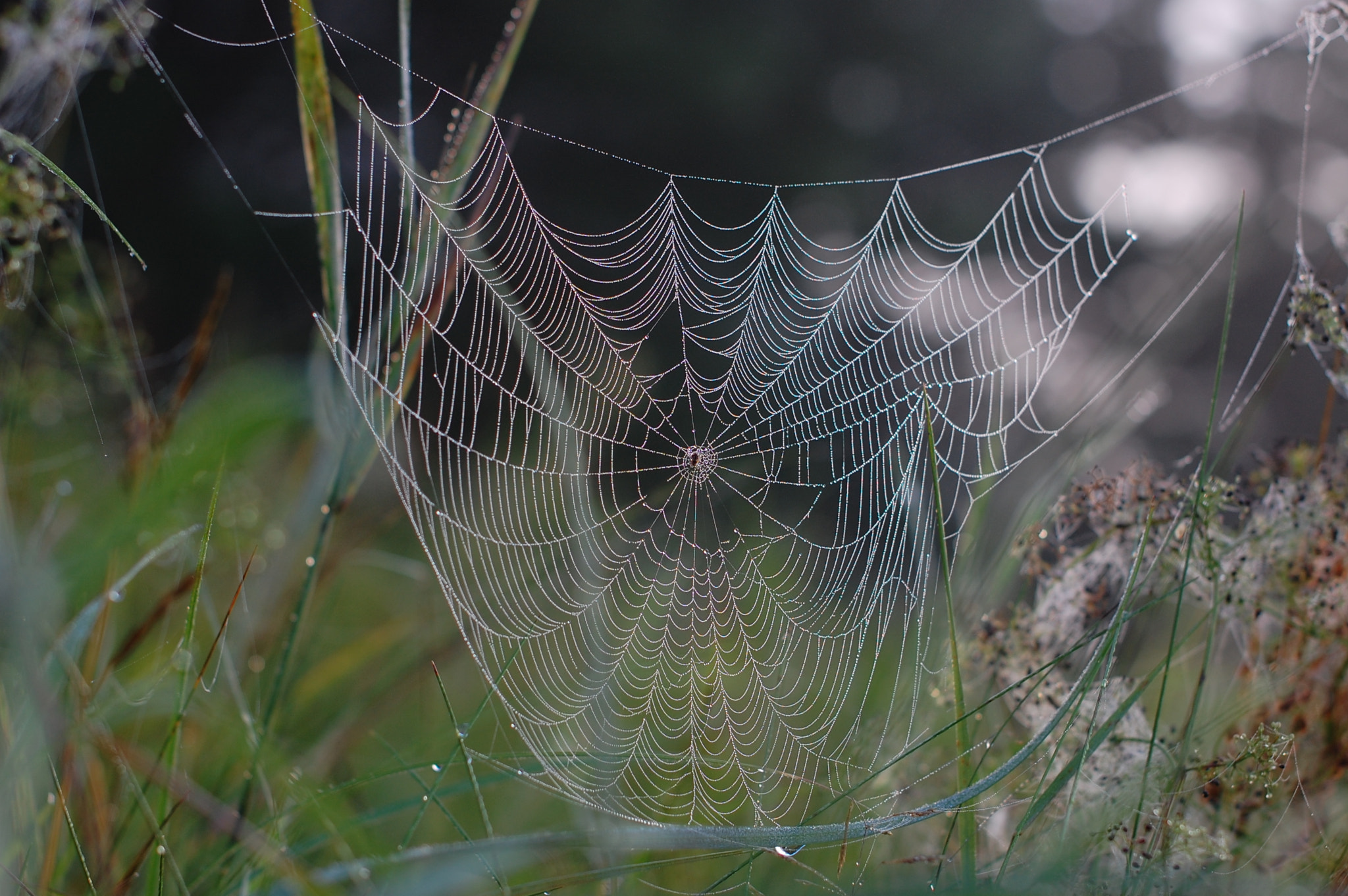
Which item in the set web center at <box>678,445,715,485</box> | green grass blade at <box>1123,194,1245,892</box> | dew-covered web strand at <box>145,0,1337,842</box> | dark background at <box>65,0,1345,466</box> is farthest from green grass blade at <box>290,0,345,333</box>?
dark background at <box>65,0,1345,466</box>

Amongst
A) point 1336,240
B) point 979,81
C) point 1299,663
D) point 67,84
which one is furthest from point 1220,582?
point 979,81

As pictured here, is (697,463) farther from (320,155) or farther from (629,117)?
(629,117)

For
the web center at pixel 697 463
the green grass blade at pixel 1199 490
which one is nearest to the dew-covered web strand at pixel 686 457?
the web center at pixel 697 463

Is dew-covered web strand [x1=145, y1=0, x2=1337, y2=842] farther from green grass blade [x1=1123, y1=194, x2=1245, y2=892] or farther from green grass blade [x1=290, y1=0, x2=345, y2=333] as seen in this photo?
green grass blade [x1=1123, y1=194, x2=1245, y2=892]

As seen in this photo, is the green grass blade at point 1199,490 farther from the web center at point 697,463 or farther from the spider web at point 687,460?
the web center at point 697,463

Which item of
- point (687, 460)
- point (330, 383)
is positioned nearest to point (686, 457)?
point (687, 460)

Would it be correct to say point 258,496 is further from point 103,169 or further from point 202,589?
point 103,169
